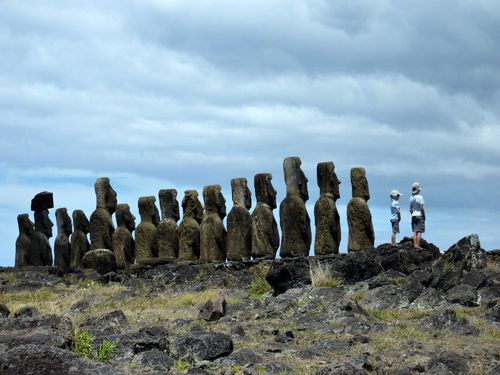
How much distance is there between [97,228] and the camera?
32.2m

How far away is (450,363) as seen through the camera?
1190cm

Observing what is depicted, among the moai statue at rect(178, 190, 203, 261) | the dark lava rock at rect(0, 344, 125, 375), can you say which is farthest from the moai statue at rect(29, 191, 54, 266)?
the dark lava rock at rect(0, 344, 125, 375)

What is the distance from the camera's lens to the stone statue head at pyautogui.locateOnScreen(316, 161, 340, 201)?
24.9 meters

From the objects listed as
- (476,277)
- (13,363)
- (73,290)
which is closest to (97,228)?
(73,290)

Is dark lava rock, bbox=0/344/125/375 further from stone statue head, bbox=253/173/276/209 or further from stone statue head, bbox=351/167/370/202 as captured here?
stone statue head, bbox=253/173/276/209

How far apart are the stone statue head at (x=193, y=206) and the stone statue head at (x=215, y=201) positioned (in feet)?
3.15

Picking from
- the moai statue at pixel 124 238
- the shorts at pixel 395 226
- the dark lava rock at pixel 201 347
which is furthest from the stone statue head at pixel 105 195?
the dark lava rock at pixel 201 347

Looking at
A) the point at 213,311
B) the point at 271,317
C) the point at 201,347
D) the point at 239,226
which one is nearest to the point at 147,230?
the point at 239,226

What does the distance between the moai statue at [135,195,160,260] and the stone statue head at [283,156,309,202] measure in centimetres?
613

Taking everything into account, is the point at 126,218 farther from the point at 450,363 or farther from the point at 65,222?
the point at 450,363

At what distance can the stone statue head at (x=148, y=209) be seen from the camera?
3066 centimetres

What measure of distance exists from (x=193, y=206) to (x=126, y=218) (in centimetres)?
361

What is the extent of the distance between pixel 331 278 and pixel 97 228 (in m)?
13.9

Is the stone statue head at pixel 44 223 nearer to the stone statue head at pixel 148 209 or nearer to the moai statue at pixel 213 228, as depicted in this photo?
the stone statue head at pixel 148 209
